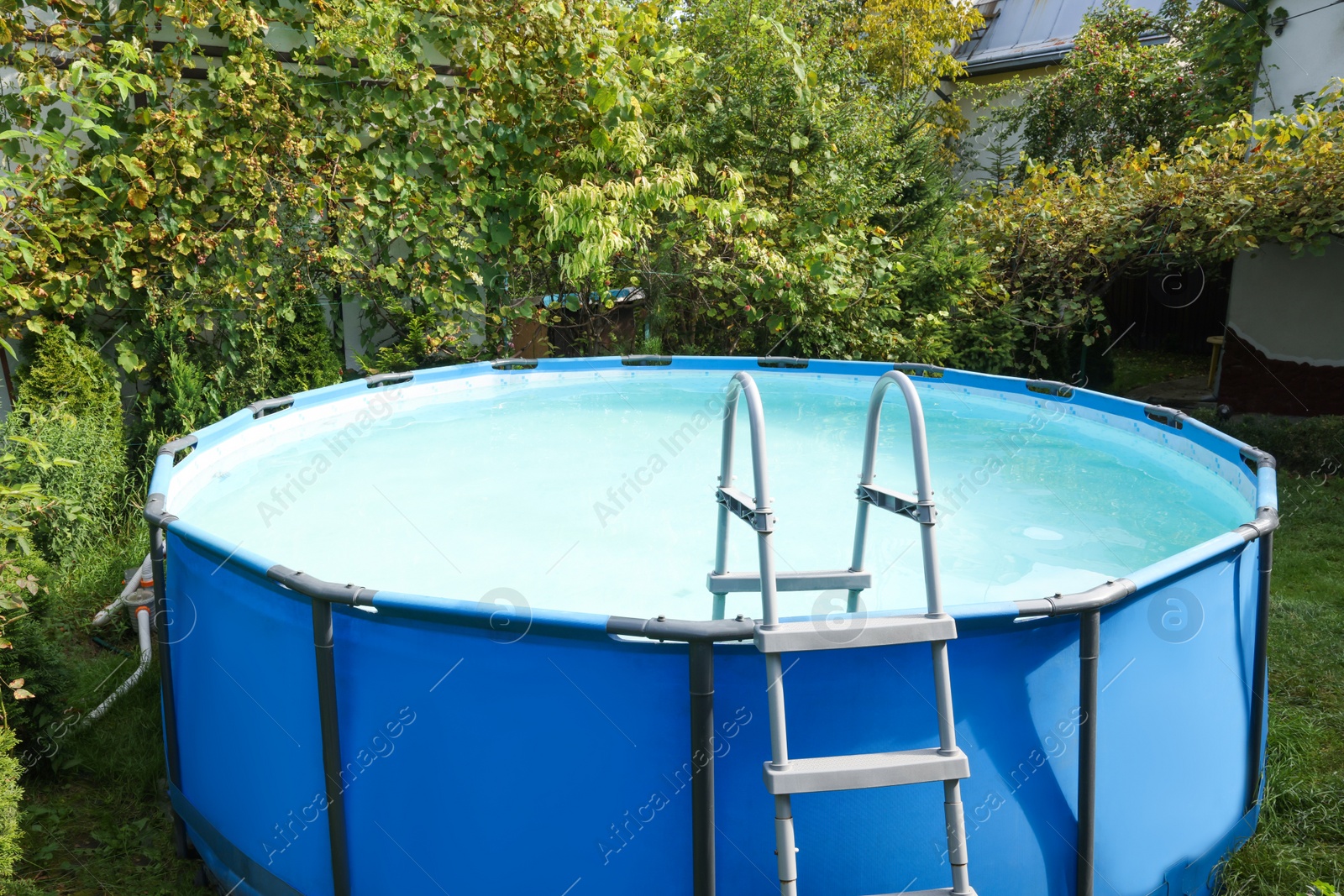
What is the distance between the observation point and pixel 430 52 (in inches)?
320

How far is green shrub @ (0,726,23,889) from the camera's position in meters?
2.75

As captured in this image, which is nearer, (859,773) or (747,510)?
(859,773)

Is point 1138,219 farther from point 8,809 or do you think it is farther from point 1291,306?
point 8,809

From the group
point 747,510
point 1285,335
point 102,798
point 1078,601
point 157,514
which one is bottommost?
point 102,798

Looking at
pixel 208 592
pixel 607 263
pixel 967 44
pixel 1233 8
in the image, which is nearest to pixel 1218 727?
pixel 208 592

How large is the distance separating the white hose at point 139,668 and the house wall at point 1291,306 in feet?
30.1

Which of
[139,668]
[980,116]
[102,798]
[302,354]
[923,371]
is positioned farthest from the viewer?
[980,116]

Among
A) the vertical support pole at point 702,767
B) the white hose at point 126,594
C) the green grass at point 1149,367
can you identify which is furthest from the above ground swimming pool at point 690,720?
the green grass at point 1149,367

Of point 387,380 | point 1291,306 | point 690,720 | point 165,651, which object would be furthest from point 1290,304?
point 165,651

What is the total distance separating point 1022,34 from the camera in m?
17.5

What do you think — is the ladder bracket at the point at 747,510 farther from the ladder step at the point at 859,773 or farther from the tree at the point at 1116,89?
the tree at the point at 1116,89

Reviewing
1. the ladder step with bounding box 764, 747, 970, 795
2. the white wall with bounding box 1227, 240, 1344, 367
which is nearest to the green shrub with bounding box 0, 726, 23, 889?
the ladder step with bounding box 764, 747, 970, 795

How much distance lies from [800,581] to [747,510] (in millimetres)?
588

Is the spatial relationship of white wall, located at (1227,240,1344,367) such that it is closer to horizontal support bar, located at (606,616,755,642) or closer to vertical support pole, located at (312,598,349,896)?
horizontal support bar, located at (606,616,755,642)
